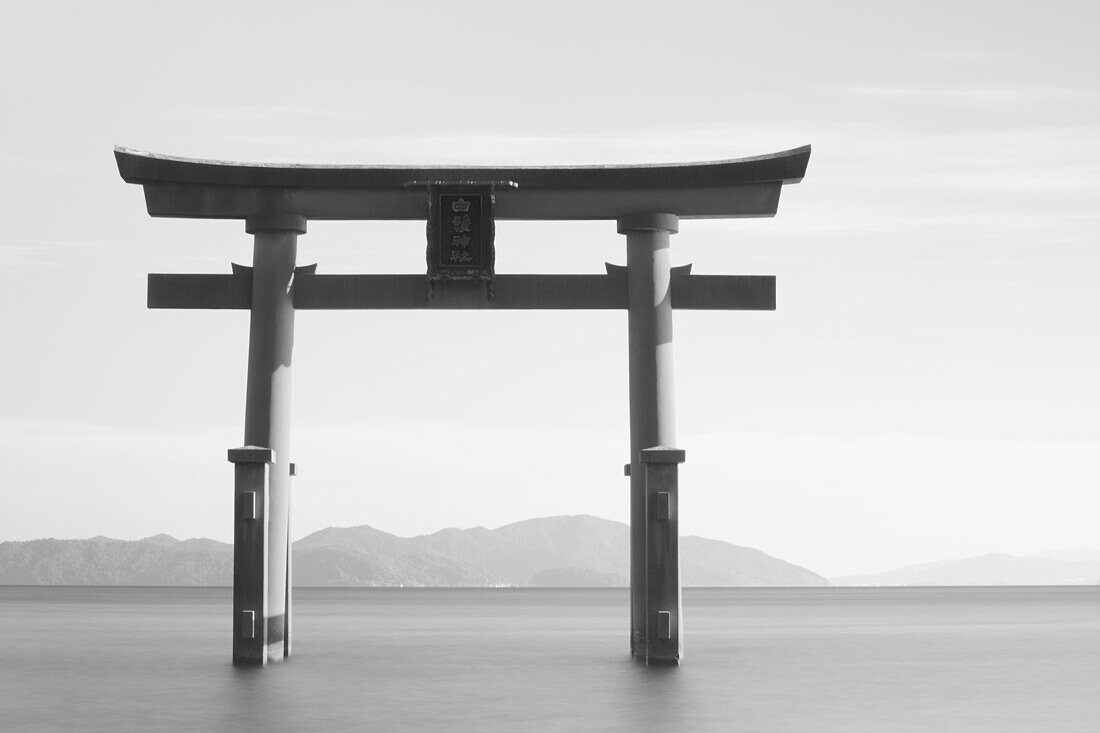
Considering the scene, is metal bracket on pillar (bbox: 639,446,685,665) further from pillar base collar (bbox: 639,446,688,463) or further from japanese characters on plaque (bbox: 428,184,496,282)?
japanese characters on plaque (bbox: 428,184,496,282)

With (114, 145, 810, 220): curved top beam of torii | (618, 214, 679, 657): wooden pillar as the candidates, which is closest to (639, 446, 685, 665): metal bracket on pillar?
(618, 214, 679, 657): wooden pillar

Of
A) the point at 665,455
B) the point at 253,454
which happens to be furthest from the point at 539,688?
the point at 253,454

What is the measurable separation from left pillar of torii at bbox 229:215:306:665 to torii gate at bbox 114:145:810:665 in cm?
3

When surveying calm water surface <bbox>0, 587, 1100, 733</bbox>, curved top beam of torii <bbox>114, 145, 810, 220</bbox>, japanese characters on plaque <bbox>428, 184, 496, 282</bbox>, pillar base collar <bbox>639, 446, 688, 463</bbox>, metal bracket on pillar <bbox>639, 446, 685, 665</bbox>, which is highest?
curved top beam of torii <bbox>114, 145, 810, 220</bbox>

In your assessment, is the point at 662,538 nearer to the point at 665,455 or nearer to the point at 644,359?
the point at 665,455

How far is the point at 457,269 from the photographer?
1812cm

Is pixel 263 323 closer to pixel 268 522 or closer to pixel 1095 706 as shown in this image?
pixel 268 522

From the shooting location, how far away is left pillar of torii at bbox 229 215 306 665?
57.3 feet

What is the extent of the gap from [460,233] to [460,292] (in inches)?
30.7

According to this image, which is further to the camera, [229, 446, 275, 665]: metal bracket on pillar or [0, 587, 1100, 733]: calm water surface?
[229, 446, 275, 665]: metal bracket on pillar

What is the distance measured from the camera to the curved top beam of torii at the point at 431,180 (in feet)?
60.5

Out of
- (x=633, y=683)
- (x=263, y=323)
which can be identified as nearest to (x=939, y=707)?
(x=633, y=683)

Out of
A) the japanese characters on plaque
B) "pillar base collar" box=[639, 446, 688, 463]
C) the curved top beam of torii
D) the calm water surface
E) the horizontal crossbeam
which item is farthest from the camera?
the curved top beam of torii

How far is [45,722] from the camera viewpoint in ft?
49.1
